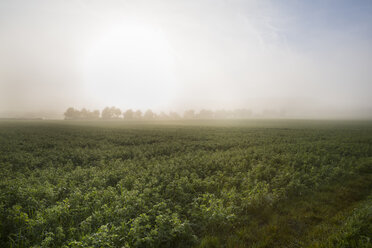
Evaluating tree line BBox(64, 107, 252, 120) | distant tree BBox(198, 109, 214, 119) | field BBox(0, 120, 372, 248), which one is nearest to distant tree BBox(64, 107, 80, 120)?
tree line BBox(64, 107, 252, 120)

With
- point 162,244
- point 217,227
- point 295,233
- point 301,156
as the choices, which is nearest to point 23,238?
point 162,244

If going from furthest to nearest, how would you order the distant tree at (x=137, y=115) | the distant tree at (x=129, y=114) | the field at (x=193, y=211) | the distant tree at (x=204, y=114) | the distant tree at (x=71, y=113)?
the distant tree at (x=204, y=114)
the distant tree at (x=137, y=115)
the distant tree at (x=129, y=114)
the distant tree at (x=71, y=113)
the field at (x=193, y=211)

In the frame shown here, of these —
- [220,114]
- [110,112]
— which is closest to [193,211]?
[110,112]

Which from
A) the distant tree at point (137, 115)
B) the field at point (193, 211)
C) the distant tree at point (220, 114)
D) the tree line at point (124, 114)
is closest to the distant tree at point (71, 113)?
the tree line at point (124, 114)

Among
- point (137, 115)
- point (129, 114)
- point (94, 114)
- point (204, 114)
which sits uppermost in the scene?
point (204, 114)

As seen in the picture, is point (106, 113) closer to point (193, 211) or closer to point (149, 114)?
point (149, 114)

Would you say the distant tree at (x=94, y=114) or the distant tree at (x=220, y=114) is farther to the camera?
the distant tree at (x=220, y=114)

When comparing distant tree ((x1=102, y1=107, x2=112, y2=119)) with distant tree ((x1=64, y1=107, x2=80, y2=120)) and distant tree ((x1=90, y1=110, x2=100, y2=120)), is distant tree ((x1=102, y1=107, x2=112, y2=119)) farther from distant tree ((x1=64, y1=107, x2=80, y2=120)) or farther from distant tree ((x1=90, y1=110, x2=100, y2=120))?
distant tree ((x1=64, y1=107, x2=80, y2=120))

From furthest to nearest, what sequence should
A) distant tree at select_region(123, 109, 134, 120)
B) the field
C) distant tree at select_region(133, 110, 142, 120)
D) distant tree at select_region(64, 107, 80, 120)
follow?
1. distant tree at select_region(133, 110, 142, 120)
2. distant tree at select_region(123, 109, 134, 120)
3. distant tree at select_region(64, 107, 80, 120)
4. the field

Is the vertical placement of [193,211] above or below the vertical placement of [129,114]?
below

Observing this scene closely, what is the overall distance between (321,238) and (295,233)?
0.75 meters

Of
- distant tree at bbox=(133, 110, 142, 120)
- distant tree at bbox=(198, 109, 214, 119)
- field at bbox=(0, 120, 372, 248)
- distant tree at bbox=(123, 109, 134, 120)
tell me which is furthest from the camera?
distant tree at bbox=(198, 109, 214, 119)

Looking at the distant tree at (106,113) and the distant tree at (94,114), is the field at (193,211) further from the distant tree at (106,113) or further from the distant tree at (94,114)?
the distant tree at (94,114)

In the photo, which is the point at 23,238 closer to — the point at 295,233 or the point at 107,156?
the point at 295,233
